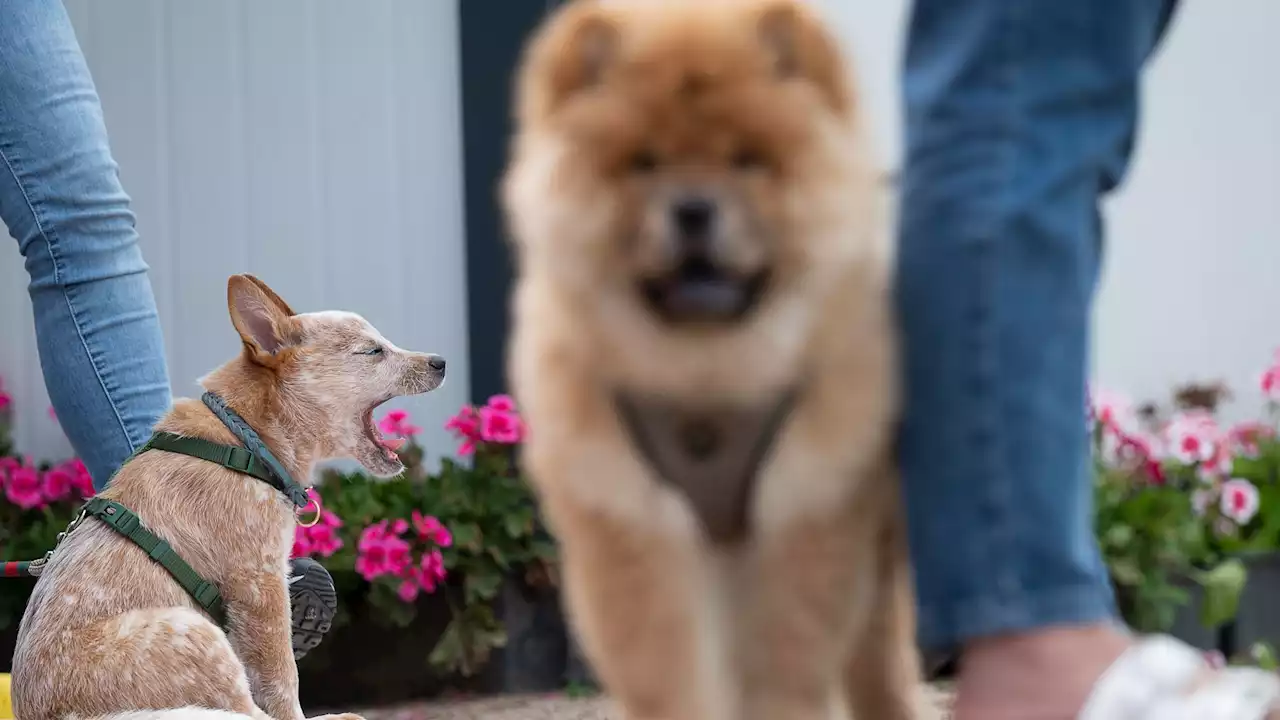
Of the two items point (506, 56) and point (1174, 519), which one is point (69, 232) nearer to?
point (506, 56)

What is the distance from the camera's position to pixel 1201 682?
2.81 feet

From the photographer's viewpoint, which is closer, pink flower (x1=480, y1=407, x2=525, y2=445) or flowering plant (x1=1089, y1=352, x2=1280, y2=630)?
flowering plant (x1=1089, y1=352, x2=1280, y2=630)

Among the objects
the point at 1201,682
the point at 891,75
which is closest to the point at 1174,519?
the point at 891,75

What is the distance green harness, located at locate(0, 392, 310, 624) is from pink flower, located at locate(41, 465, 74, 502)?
5.11 ft

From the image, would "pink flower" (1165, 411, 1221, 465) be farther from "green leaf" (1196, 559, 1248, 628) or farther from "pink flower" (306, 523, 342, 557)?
"pink flower" (306, 523, 342, 557)

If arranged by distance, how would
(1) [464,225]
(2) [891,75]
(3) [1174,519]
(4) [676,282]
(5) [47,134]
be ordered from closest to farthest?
(4) [676,282] < (2) [891,75] < (5) [47,134] < (3) [1174,519] < (1) [464,225]

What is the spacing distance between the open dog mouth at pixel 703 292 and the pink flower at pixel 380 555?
2078 mm

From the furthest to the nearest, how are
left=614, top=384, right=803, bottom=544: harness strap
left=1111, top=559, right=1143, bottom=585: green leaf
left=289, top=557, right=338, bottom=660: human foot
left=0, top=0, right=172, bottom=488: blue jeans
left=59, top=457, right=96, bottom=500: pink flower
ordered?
left=59, top=457, right=96, bottom=500: pink flower, left=1111, top=559, right=1143, bottom=585: green leaf, left=289, top=557, right=338, bottom=660: human foot, left=0, top=0, right=172, bottom=488: blue jeans, left=614, top=384, right=803, bottom=544: harness strap

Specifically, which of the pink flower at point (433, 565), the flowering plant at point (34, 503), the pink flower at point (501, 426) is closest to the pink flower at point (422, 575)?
the pink flower at point (433, 565)

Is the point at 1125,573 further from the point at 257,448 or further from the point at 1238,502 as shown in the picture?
the point at 257,448

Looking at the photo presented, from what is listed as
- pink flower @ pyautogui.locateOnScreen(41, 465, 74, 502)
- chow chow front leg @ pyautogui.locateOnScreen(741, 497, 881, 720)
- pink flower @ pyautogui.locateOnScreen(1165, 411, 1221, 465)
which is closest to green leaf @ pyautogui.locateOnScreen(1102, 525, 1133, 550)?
pink flower @ pyautogui.locateOnScreen(1165, 411, 1221, 465)

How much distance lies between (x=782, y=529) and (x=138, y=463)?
1091 millimetres

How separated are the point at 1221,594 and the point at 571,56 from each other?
229 centimetres

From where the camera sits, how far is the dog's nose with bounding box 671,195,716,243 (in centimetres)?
80
